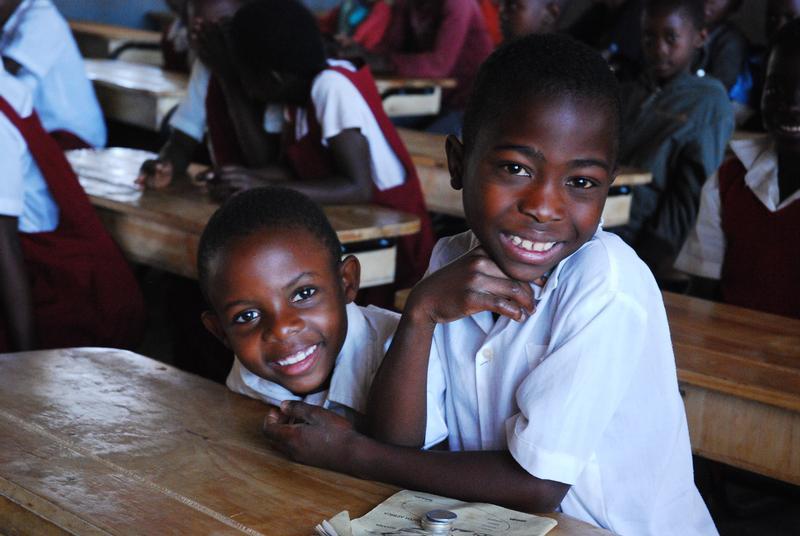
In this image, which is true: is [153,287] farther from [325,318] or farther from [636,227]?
[325,318]

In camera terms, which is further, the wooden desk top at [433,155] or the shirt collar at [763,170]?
the wooden desk top at [433,155]

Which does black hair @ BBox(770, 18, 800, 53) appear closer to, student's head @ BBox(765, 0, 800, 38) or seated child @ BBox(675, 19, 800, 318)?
seated child @ BBox(675, 19, 800, 318)

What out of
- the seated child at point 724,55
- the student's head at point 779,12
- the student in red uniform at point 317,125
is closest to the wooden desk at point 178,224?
the student in red uniform at point 317,125

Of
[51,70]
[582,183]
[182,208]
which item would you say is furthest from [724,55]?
[582,183]

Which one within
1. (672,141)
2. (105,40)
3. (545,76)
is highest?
(545,76)

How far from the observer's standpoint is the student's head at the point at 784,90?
2.45 m

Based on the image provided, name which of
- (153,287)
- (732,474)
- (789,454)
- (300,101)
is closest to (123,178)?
Result: (300,101)

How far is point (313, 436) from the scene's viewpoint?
136 cm

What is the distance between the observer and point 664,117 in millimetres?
3857

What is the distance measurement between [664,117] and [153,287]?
2263mm

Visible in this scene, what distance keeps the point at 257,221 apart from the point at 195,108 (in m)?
2.07

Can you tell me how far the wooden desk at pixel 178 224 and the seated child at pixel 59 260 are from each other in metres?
0.10

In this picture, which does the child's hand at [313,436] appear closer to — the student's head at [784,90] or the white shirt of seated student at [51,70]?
the student's head at [784,90]

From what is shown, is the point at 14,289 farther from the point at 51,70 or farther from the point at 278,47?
the point at 51,70
